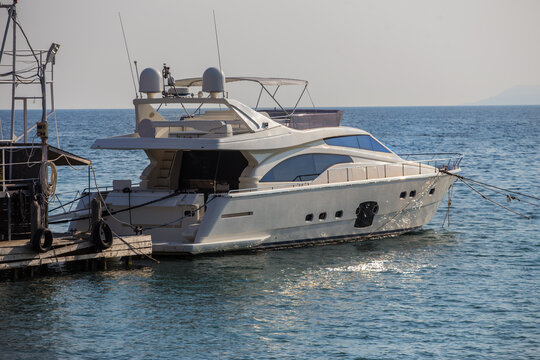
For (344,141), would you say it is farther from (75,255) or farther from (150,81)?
(75,255)

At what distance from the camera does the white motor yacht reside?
19.9 meters

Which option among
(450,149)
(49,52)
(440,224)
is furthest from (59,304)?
(450,149)

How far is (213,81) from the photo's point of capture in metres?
20.6

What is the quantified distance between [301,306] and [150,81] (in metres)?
7.99

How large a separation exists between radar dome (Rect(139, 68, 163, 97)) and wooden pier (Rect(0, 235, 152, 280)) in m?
4.21

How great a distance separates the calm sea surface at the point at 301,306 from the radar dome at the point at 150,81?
4675 mm

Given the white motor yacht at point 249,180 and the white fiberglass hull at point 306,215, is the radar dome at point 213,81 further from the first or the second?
the white fiberglass hull at point 306,215

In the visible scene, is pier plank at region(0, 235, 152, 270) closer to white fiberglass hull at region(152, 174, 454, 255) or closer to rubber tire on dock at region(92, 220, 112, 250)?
rubber tire on dock at region(92, 220, 112, 250)

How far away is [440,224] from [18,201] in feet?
45.2

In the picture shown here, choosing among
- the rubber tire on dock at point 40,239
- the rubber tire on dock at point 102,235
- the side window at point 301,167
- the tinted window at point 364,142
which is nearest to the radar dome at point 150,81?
the side window at point 301,167

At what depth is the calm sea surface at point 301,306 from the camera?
551 inches

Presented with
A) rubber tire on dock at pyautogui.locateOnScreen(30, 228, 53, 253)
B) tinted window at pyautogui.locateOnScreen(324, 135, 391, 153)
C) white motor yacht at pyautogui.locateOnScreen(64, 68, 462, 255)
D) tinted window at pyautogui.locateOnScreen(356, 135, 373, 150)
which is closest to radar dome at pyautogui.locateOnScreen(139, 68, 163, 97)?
white motor yacht at pyautogui.locateOnScreen(64, 68, 462, 255)

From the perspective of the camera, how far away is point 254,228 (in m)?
20.2

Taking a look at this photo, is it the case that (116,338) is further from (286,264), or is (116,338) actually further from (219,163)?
(219,163)
